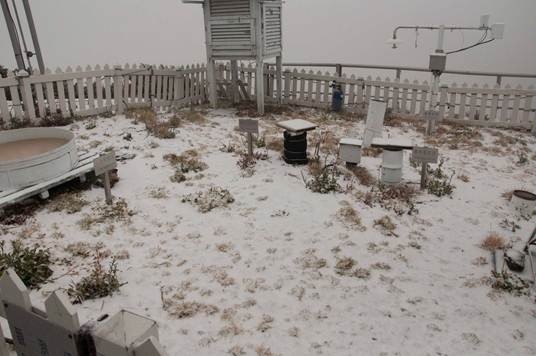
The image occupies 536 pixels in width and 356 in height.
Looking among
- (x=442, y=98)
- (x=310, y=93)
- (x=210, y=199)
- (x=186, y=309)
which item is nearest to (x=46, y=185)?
(x=210, y=199)

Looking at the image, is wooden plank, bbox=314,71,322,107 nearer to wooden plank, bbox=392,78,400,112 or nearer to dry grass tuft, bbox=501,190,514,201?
wooden plank, bbox=392,78,400,112

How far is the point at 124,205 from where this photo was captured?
607 centimetres

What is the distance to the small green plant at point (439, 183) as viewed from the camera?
669cm

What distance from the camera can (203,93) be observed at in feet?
42.6

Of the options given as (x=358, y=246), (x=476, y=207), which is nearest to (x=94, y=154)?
(x=358, y=246)

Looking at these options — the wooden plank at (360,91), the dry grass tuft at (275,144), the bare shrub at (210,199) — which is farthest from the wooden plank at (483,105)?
the bare shrub at (210,199)

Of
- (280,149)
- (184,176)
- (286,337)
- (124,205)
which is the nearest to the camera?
(286,337)

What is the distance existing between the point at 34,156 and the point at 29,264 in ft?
7.04

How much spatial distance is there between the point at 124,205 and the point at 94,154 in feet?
5.75

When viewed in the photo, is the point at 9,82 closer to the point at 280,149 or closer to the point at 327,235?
the point at 280,149

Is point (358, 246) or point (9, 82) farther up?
point (9, 82)

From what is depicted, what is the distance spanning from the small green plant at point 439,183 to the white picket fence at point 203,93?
13.1 feet

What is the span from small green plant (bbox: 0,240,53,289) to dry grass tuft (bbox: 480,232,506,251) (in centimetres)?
526

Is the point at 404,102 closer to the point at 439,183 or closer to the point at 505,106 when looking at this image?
the point at 505,106
